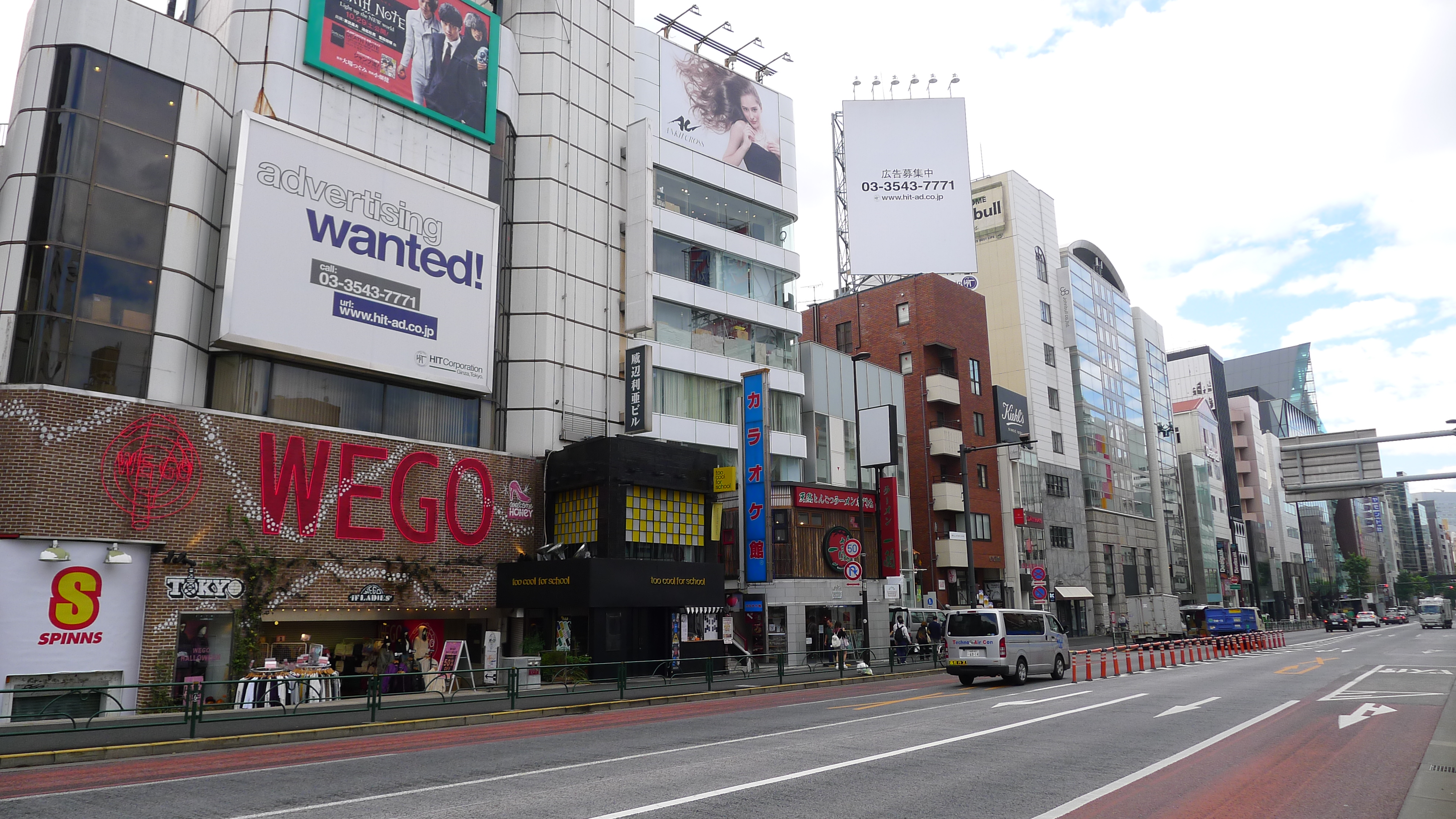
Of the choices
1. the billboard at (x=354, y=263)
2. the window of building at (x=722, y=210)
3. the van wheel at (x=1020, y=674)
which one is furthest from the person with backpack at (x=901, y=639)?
the window of building at (x=722, y=210)

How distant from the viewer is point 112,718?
19.8 m

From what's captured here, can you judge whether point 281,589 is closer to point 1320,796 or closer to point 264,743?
point 264,743

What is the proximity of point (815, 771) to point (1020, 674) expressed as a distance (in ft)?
52.6

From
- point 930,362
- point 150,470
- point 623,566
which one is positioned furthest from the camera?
point 930,362

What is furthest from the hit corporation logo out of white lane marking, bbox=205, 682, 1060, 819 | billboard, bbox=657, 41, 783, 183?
billboard, bbox=657, 41, 783, 183

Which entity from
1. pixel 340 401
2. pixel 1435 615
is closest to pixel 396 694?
pixel 340 401

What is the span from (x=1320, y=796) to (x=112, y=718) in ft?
74.7

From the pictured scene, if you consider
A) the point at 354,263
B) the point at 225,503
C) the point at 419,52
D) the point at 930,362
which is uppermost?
the point at 419,52

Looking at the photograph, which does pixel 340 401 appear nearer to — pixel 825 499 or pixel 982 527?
pixel 825 499

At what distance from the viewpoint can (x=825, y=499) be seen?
38312 mm

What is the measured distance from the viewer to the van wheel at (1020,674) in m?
25.2

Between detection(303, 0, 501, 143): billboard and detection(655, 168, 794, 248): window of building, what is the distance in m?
8.67

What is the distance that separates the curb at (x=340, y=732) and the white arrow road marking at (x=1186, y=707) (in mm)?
10990

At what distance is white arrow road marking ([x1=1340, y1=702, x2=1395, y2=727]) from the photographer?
53.3 ft
